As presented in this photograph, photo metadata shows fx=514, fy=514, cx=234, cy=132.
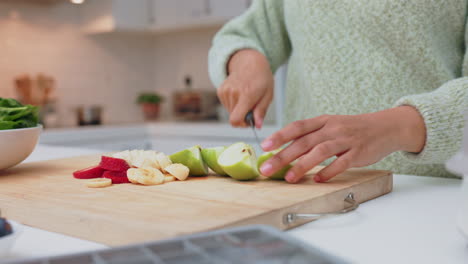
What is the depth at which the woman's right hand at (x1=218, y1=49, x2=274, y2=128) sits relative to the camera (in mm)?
1114

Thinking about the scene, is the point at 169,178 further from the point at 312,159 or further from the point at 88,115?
the point at 88,115

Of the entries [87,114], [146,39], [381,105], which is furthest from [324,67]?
[146,39]

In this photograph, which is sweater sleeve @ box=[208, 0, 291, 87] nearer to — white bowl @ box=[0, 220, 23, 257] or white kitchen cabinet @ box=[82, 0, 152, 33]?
white bowl @ box=[0, 220, 23, 257]

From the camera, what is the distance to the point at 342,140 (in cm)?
84

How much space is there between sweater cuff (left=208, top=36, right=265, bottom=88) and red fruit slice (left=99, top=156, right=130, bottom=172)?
1.66ft

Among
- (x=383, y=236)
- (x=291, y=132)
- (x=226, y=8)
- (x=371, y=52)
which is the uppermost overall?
(x=226, y=8)

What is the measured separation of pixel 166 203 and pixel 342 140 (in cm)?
31

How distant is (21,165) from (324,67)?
0.77m

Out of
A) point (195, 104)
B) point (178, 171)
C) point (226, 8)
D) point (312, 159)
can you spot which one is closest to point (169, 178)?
point (178, 171)

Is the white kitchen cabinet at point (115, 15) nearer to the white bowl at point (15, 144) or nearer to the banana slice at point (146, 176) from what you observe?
the white bowl at point (15, 144)

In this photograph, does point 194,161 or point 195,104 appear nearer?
point 194,161

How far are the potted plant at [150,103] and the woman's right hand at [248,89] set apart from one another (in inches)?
106

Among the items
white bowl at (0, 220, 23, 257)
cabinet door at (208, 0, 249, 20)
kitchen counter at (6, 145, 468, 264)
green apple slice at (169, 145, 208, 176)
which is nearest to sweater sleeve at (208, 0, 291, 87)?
green apple slice at (169, 145, 208, 176)

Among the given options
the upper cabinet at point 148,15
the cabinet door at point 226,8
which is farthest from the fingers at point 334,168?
the upper cabinet at point 148,15
